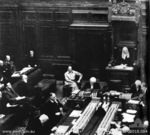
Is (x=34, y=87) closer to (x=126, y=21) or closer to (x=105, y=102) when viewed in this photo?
(x=105, y=102)

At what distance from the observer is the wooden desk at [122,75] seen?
44.8 feet

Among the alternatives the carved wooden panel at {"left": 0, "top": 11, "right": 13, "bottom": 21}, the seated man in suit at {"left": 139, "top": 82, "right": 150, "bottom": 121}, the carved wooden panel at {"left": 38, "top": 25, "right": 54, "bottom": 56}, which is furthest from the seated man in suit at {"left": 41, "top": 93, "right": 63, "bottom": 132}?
the carved wooden panel at {"left": 0, "top": 11, "right": 13, "bottom": 21}

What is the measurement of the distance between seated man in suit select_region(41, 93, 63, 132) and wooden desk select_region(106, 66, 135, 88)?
11.6 feet

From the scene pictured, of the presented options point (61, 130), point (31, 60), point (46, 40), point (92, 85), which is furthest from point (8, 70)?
point (61, 130)

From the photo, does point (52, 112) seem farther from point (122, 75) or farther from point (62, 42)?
point (62, 42)

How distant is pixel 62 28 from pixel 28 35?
1.56m

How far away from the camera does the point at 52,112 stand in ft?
33.9

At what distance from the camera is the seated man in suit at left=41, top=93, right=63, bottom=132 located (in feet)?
32.2

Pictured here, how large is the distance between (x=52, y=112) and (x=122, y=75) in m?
4.26

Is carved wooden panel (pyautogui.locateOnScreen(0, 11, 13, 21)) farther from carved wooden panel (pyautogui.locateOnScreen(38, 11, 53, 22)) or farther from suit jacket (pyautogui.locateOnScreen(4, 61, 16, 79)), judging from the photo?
suit jacket (pyautogui.locateOnScreen(4, 61, 16, 79))

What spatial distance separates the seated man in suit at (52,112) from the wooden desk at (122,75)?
353 cm

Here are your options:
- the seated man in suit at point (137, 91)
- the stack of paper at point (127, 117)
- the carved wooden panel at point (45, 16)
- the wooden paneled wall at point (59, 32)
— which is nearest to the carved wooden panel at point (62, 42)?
the wooden paneled wall at point (59, 32)

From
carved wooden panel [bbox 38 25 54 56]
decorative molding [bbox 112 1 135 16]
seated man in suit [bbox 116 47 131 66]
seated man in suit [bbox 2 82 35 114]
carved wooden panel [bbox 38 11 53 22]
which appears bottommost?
seated man in suit [bbox 2 82 35 114]

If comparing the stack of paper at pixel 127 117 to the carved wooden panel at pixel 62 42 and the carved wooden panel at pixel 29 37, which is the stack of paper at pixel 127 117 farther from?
the carved wooden panel at pixel 29 37
